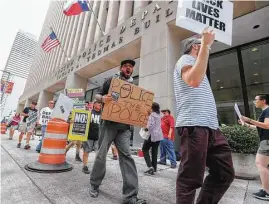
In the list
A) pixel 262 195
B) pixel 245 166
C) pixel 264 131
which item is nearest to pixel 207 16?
pixel 264 131

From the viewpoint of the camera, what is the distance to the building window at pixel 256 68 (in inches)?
345

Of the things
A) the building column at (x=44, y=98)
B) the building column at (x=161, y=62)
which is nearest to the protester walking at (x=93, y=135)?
the building column at (x=161, y=62)

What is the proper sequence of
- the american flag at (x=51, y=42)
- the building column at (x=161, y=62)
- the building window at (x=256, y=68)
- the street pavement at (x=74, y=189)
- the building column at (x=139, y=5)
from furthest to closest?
the american flag at (x=51, y=42), the building column at (x=139, y=5), the building window at (x=256, y=68), the building column at (x=161, y=62), the street pavement at (x=74, y=189)

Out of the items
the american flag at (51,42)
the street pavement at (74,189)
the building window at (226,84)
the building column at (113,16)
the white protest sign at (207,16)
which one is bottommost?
the street pavement at (74,189)

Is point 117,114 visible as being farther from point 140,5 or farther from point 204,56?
point 140,5

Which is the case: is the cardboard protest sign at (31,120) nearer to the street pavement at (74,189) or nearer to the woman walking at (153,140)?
the street pavement at (74,189)

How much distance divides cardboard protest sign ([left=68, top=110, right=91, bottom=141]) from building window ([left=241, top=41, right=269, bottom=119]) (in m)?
7.92

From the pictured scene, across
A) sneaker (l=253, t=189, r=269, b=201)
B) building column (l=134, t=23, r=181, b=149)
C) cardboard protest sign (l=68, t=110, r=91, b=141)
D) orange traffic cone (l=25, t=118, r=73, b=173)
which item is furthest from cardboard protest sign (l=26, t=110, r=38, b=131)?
sneaker (l=253, t=189, r=269, b=201)

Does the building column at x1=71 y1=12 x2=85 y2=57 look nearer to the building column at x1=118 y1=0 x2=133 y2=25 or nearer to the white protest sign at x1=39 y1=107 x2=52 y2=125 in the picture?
the building column at x1=118 y1=0 x2=133 y2=25

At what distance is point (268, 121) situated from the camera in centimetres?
304

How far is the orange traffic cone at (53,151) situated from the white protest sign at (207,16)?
135 inches

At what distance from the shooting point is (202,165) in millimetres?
1434

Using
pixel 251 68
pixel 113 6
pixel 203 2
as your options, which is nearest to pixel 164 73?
pixel 251 68

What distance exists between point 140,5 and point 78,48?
9.79 metres
